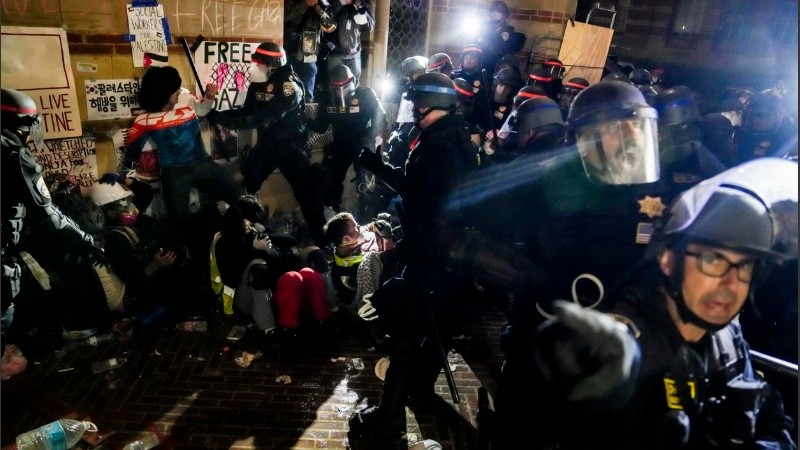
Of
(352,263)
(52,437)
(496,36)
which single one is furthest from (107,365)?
(496,36)

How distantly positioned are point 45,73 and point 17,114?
1.14 m

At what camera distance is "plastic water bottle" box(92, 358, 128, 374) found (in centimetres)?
444

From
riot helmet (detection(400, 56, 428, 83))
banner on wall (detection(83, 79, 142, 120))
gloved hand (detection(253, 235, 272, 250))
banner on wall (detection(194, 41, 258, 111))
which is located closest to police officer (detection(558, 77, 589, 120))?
riot helmet (detection(400, 56, 428, 83))

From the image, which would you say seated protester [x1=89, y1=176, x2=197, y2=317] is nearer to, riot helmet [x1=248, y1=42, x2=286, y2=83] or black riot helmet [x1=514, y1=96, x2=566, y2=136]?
riot helmet [x1=248, y1=42, x2=286, y2=83]

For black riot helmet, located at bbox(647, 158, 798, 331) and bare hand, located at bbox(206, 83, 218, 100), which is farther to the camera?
bare hand, located at bbox(206, 83, 218, 100)

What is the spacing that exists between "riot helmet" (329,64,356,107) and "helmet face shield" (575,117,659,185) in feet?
15.7

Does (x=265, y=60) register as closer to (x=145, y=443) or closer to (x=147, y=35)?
(x=147, y=35)

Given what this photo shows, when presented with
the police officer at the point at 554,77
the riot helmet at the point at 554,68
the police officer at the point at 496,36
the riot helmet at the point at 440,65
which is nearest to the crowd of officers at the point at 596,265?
the riot helmet at the point at 440,65

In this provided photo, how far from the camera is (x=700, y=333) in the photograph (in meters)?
2.13

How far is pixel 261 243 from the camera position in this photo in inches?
200

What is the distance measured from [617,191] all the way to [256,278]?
11.1 ft

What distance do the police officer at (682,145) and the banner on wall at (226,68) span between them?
510 cm

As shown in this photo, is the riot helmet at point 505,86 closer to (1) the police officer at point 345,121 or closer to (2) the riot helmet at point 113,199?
(1) the police officer at point 345,121

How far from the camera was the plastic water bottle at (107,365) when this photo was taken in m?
4.44
